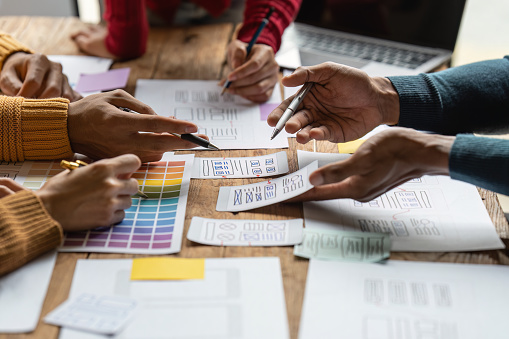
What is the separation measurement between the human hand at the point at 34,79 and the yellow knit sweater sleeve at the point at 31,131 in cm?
16

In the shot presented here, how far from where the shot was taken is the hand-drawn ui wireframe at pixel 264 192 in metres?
1.00

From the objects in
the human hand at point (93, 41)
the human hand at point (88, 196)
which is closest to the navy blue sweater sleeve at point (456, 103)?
the human hand at point (88, 196)

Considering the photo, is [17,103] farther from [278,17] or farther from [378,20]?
[378,20]

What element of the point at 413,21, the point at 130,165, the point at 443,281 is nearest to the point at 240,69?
the point at 130,165

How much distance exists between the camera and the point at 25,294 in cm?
80

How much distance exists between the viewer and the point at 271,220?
3.19 feet

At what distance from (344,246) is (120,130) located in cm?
51

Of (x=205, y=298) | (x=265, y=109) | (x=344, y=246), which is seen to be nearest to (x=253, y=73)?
(x=265, y=109)

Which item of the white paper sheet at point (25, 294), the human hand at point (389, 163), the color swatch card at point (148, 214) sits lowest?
the color swatch card at point (148, 214)

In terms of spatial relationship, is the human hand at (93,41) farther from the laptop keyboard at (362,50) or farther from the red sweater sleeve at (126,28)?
the laptop keyboard at (362,50)

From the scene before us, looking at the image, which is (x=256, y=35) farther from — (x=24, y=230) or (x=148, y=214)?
(x=24, y=230)

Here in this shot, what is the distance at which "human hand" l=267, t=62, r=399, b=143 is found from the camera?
47.0 inches

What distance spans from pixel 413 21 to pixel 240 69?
0.65 m

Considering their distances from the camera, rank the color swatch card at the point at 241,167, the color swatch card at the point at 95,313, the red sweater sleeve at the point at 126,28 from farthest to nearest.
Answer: the red sweater sleeve at the point at 126,28, the color swatch card at the point at 241,167, the color swatch card at the point at 95,313
